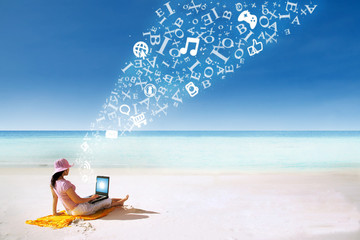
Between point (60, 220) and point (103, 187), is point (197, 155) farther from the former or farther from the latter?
point (60, 220)

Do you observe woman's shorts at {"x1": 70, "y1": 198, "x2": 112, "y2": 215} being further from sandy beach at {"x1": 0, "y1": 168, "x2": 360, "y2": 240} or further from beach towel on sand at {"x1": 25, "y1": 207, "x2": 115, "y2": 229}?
sandy beach at {"x1": 0, "y1": 168, "x2": 360, "y2": 240}

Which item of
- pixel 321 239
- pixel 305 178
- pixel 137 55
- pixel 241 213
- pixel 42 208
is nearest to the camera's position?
pixel 321 239

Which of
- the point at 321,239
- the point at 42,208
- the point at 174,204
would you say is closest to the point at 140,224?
the point at 174,204

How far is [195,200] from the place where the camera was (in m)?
5.69

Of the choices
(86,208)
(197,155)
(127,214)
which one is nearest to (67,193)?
(86,208)

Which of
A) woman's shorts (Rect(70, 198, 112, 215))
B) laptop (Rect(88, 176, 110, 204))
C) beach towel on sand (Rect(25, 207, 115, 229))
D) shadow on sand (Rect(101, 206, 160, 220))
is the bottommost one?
shadow on sand (Rect(101, 206, 160, 220))

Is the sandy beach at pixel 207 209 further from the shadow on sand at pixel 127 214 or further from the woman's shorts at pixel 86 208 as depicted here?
the woman's shorts at pixel 86 208

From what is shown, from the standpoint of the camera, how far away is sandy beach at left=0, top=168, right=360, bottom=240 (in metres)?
3.80

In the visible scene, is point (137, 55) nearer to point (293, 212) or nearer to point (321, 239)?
point (293, 212)

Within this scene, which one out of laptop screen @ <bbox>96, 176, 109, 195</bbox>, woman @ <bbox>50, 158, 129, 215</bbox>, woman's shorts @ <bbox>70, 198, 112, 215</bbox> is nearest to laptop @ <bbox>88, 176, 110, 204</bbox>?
laptop screen @ <bbox>96, 176, 109, 195</bbox>

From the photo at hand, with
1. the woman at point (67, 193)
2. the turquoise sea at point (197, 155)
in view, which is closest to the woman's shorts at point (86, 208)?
the woman at point (67, 193)

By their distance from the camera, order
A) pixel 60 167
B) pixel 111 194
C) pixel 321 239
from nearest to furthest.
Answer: pixel 321 239 < pixel 60 167 < pixel 111 194

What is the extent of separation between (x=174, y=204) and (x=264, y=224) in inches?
76.8

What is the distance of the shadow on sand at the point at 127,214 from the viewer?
443cm
